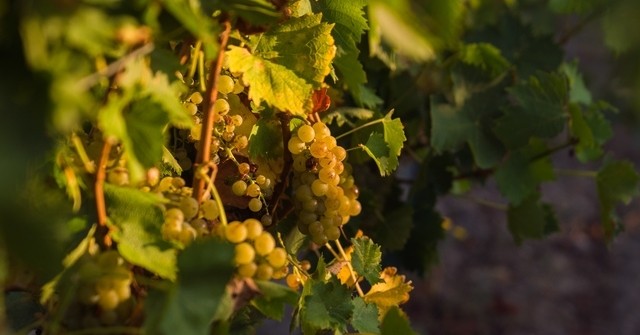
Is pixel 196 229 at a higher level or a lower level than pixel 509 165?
higher

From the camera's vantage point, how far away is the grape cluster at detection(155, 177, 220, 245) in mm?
510

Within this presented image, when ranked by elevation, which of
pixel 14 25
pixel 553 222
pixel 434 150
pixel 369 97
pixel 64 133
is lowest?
pixel 553 222

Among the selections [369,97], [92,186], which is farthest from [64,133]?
[369,97]

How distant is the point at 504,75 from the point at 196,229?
0.62 metres

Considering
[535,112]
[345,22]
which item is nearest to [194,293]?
[345,22]

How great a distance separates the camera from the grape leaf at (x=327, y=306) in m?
0.58

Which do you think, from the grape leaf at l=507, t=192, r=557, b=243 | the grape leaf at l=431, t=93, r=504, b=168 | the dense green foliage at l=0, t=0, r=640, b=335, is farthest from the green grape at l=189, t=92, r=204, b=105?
the grape leaf at l=507, t=192, r=557, b=243

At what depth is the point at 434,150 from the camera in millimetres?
1010

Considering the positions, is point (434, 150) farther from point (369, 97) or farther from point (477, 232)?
point (477, 232)

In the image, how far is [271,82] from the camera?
575 millimetres

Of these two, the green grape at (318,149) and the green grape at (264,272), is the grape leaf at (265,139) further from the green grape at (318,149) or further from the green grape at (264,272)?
the green grape at (264,272)

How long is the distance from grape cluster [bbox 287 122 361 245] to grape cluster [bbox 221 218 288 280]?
0.12 m

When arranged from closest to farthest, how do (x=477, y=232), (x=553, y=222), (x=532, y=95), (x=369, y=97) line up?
1. (x=369, y=97)
2. (x=532, y=95)
3. (x=553, y=222)
4. (x=477, y=232)

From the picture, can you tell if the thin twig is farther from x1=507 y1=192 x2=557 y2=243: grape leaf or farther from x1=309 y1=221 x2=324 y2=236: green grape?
x1=507 y1=192 x2=557 y2=243: grape leaf
